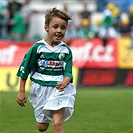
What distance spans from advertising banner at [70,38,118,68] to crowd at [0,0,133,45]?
292 mm

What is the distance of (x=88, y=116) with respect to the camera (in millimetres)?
11727

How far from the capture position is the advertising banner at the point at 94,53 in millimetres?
20328

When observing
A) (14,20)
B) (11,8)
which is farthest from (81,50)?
(11,8)

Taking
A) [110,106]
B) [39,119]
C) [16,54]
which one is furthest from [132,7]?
[39,119]

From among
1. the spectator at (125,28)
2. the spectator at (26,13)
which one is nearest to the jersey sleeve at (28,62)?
the spectator at (26,13)

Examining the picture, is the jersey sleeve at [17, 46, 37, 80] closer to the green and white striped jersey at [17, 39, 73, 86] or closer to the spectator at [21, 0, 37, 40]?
the green and white striped jersey at [17, 39, 73, 86]

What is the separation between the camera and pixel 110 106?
13.9 meters

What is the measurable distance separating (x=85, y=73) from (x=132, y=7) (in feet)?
21.4

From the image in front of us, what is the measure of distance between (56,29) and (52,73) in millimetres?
583

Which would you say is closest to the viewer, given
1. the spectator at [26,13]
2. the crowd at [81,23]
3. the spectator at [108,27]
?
the crowd at [81,23]

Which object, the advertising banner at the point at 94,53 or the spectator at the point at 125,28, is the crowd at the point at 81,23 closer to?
the spectator at the point at 125,28

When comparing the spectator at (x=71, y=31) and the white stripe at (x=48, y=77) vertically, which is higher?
the white stripe at (x=48, y=77)

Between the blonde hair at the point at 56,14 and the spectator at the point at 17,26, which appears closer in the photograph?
the blonde hair at the point at 56,14

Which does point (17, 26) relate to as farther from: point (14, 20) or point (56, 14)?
point (56, 14)
